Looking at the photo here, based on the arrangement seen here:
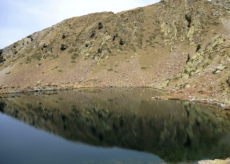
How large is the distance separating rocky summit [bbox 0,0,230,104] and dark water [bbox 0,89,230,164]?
2708cm

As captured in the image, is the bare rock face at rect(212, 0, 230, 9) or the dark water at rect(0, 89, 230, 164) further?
the bare rock face at rect(212, 0, 230, 9)

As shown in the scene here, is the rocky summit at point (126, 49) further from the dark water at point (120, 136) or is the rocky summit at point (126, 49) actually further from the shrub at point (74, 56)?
the dark water at point (120, 136)

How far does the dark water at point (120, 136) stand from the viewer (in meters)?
18.0

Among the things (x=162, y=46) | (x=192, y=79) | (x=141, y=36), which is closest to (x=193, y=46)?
(x=162, y=46)

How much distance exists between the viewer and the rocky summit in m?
80.8

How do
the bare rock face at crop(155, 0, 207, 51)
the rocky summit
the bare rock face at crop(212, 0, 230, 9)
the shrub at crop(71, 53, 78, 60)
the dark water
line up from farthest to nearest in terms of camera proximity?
the shrub at crop(71, 53, 78, 60) < the bare rock face at crop(212, 0, 230, 9) < the bare rock face at crop(155, 0, 207, 51) < the rocky summit < the dark water

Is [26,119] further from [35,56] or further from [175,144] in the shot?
[35,56]

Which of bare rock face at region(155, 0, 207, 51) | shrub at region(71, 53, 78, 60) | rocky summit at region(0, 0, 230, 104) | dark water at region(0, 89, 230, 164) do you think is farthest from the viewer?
shrub at region(71, 53, 78, 60)

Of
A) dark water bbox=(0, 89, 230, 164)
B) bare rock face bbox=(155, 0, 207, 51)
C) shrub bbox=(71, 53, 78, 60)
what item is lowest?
dark water bbox=(0, 89, 230, 164)

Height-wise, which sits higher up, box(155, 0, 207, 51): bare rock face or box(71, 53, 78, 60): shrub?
box(155, 0, 207, 51): bare rock face

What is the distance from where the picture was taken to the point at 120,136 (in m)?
23.5

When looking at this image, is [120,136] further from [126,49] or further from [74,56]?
[74,56]

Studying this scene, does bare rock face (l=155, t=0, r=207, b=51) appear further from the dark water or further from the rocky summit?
the dark water

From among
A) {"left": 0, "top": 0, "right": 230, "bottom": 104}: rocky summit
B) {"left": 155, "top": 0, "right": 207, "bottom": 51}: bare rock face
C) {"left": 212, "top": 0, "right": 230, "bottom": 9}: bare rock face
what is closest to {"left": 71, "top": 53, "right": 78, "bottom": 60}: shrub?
{"left": 0, "top": 0, "right": 230, "bottom": 104}: rocky summit
